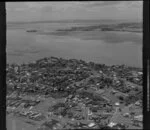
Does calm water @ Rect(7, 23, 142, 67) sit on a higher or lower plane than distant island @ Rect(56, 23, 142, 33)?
lower

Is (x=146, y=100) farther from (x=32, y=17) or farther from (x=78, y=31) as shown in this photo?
(x=32, y=17)

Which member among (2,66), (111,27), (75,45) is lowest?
(2,66)

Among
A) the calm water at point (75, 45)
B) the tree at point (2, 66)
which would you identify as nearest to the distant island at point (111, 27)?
the calm water at point (75, 45)

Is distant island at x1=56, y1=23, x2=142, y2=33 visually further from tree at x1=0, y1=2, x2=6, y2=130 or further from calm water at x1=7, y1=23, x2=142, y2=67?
tree at x1=0, y1=2, x2=6, y2=130

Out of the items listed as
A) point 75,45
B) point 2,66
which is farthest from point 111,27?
point 2,66

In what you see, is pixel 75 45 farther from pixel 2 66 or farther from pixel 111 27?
pixel 2 66

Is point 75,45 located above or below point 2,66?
above

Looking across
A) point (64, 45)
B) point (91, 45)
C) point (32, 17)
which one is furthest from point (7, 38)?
point (91, 45)

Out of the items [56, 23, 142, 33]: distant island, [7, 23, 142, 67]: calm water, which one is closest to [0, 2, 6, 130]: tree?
[7, 23, 142, 67]: calm water
